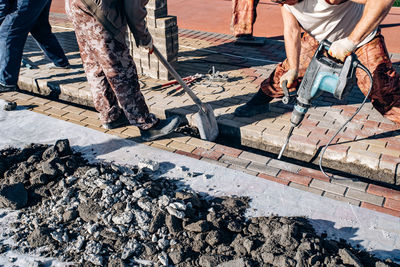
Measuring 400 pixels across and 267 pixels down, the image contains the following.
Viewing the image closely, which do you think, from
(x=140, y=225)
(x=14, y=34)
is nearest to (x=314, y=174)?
(x=140, y=225)

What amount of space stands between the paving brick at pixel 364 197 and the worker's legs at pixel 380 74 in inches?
40.8

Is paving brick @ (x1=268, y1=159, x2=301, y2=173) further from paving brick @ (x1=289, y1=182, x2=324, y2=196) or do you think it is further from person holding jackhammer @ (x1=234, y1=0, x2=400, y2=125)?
person holding jackhammer @ (x1=234, y1=0, x2=400, y2=125)

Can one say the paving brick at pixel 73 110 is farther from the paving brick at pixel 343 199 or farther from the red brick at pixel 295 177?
the paving brick at pixel 343 199

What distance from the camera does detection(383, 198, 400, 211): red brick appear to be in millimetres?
2588

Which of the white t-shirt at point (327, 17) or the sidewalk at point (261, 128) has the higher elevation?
the white t-shirt at point (327, 17)

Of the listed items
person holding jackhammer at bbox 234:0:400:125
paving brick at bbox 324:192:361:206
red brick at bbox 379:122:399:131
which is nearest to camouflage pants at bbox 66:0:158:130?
person holding jackhammer at bbox 234:0:400:125

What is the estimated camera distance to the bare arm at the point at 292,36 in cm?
317

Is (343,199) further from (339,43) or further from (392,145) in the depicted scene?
(339,43)

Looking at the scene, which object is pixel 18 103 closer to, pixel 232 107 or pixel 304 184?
pixel 232 107

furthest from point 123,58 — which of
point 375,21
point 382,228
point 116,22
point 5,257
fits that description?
point 382,228

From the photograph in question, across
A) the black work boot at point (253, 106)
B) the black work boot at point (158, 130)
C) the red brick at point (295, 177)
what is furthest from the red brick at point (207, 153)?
the black work boot at point (253, 106)

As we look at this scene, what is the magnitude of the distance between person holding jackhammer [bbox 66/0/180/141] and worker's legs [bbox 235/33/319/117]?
0.81 metres

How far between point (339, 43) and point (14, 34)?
3.64 metres

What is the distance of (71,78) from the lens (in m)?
4.80
